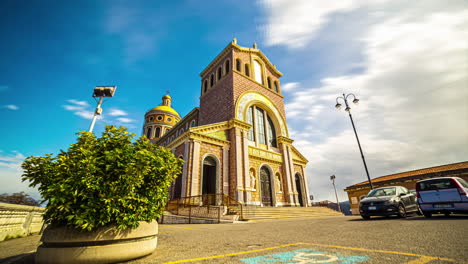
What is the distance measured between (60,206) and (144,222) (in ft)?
3.85

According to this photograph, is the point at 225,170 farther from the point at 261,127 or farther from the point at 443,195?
the point at 443,195

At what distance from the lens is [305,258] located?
2465 mm

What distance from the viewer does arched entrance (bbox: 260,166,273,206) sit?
1794cm

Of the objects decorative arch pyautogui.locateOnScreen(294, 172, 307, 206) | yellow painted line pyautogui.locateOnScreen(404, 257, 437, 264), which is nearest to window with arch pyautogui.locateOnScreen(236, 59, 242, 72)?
decorative arch pyautogui.locateOnScreen(294, 172, 307, 206)

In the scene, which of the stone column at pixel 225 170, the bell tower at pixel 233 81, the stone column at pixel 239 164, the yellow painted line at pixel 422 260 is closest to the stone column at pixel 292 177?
the bell tower at pixel 233 81

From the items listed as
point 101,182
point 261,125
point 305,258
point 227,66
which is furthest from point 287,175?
point 101,182

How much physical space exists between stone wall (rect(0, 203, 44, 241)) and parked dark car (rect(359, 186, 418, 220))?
36.0ft

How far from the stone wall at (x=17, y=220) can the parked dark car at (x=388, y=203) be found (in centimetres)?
1098

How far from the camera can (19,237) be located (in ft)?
19.9

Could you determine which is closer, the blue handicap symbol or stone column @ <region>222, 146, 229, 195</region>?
the blue handicap symbol

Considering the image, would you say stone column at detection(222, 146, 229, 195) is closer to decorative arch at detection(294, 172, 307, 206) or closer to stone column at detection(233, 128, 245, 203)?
stone column at detection(233, 128, 245, 203)

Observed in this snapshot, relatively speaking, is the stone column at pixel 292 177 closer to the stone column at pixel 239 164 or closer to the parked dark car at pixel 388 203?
the stone column at pixel 239 164

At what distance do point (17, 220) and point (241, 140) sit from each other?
13.7 m

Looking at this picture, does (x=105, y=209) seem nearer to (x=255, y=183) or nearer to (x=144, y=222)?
(x=144, y=222)
